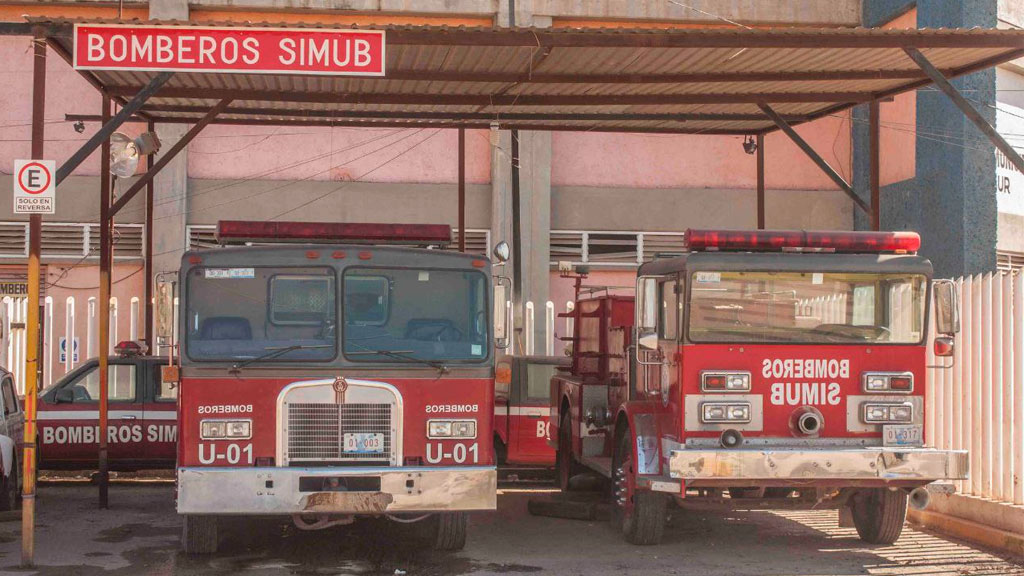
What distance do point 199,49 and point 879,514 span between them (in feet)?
24.4

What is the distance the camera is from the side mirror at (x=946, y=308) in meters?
11.0

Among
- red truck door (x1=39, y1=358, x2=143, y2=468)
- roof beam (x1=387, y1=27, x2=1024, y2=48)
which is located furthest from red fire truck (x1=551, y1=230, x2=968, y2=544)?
red truck door (x1=39, y1=358, x2=143, y2=468)

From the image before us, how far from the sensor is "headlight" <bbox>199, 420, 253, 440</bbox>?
33.1 ft

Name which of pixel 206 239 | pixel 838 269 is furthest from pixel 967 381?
pixel 206 239

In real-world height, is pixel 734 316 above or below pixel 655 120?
below

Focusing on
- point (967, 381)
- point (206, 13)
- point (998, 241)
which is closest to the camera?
point (967, 381)

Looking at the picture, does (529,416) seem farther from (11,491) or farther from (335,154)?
(335,154)

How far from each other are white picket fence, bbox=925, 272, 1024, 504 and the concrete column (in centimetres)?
1422

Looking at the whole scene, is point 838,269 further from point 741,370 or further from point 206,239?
point 206,239

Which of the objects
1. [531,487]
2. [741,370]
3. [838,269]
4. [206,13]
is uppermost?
[206,13]

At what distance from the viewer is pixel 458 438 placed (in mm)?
10383

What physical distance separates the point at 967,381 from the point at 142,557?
7871 mm

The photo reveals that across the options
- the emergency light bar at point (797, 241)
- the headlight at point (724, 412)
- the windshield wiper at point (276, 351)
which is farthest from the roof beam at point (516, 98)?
the headlight at point (724, 412)

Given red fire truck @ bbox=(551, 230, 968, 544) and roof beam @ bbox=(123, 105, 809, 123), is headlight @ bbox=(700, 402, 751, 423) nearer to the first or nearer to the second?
red fire truck @ bbox=(551, 230, 968, 544)
